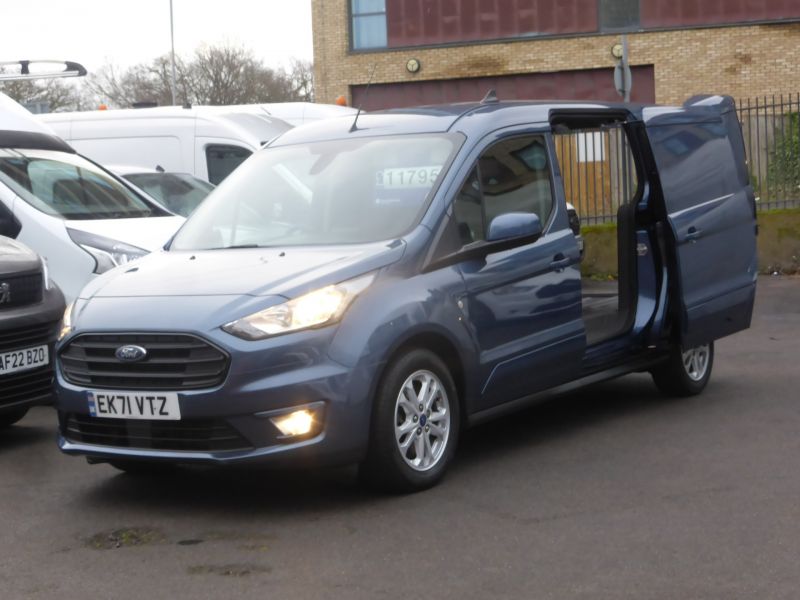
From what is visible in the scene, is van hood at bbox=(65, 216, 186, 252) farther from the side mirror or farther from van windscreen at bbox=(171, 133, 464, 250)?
the side mirror

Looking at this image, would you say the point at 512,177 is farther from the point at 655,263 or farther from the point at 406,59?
the point at 406,59

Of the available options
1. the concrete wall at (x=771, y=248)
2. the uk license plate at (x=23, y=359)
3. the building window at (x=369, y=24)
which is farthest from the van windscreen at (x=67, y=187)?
the building window at (x=369, y=24)

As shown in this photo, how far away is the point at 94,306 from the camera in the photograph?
641 centimetres

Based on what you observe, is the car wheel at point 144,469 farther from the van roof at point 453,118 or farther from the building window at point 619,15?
the building window at point 619,15

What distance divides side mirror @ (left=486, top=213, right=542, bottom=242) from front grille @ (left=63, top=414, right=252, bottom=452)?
5.62ft

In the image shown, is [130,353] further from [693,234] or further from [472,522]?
[693,234]

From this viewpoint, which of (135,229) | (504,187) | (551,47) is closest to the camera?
(504,187)

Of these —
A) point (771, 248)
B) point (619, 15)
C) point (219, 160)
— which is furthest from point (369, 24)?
point (771, 248)

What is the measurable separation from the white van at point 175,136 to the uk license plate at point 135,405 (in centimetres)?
973

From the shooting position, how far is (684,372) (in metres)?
8.77

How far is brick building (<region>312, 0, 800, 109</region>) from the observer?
123 feet

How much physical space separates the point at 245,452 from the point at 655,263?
138 inches

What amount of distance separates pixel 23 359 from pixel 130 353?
6.79 ft

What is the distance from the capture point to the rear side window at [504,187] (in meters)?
7.00
